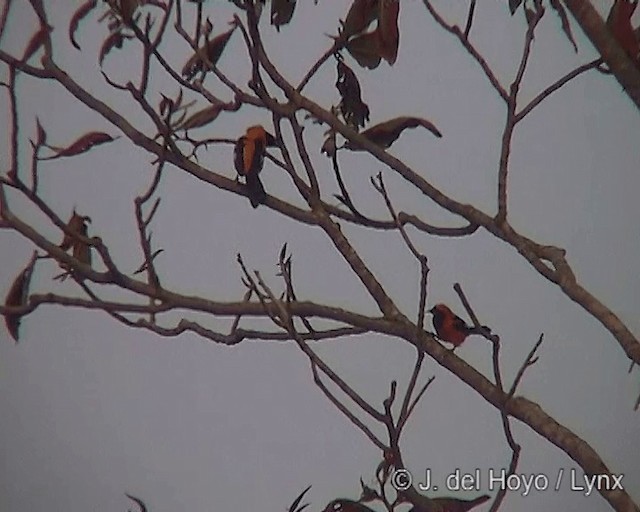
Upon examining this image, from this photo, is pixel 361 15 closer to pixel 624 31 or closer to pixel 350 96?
pixel 350 96

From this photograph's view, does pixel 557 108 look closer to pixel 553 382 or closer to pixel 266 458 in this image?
pixel 553 382

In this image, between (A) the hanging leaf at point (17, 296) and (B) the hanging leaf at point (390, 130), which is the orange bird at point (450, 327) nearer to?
(B) the hanging leaf at point (390, 130)

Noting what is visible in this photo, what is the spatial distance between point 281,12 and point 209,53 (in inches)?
3.1

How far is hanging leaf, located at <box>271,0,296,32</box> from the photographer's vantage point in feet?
2.30

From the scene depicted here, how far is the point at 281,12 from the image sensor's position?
2.30 ft

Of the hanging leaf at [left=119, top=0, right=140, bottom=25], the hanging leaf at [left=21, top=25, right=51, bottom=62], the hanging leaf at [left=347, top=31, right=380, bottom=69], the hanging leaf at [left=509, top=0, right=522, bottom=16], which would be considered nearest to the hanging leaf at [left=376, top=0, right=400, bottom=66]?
the hanging leaf at [left=347, top=31, right=380, bottom=69]

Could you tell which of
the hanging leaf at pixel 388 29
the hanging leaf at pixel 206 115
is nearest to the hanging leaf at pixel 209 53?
the hanging leaf at pixel 206 115

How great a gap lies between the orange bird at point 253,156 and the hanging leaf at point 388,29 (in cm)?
13

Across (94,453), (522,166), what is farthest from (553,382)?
(94,453)

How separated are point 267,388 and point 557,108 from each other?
0.40 meters

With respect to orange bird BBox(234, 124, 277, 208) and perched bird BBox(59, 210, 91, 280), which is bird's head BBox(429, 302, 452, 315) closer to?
orange bird BBox(234, 124, 277, 208)

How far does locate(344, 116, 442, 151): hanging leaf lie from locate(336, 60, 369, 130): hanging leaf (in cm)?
1

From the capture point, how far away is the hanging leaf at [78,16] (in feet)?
2.39

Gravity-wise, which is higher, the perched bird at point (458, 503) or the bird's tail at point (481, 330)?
the bird's tail at point (481, 330)
